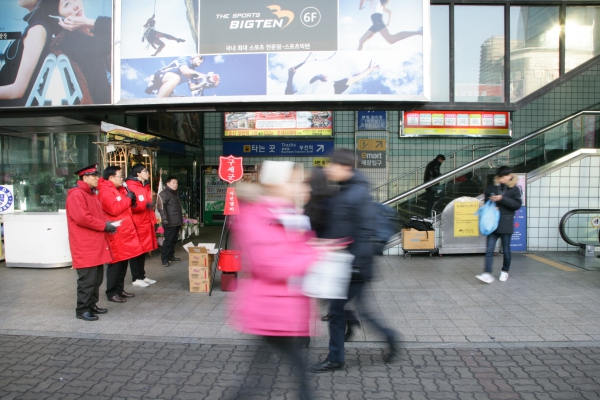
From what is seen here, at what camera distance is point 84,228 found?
5.29 metres

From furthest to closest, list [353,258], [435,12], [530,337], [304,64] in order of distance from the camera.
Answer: [435,12] < [304,64] < [530,337] < [353,258]

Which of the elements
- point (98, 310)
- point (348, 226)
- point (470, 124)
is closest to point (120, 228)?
point (98, 310)

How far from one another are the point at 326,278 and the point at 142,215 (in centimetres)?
457

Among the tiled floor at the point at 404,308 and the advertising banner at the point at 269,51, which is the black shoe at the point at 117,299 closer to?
the tiled floor at the point at 404,308

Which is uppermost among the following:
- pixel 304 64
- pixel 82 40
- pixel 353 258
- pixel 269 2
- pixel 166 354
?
pixel 269 2

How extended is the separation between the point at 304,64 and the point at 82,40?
348cm

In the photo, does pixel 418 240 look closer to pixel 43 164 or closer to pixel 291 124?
pixel 291 124

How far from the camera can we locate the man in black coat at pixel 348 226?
3623 mm

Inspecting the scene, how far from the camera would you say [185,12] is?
6.83m

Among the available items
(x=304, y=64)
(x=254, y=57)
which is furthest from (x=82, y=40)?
(x=304, y=64)

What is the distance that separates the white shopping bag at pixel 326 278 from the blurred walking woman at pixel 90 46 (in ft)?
17.7

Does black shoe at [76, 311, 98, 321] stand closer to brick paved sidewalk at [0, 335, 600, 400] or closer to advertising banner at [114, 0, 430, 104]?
brick paved sidewalk at [0, 335, 600, 400]

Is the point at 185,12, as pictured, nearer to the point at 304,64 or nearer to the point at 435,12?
the point at 304,64

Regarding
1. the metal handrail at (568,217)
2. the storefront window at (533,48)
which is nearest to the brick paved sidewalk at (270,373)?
the metal handrail at (568,217)
